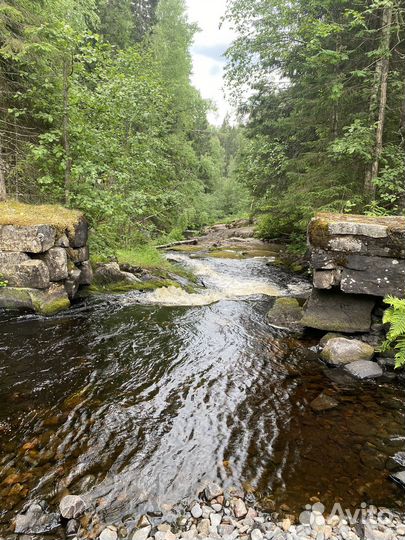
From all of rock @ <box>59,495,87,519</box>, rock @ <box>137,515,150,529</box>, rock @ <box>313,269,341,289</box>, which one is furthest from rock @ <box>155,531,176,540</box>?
rock @ <box>313,269,341,289</box>

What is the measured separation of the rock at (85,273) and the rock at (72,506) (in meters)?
6.83

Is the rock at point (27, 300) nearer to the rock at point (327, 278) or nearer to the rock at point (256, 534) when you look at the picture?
the rock at point (327, 278)

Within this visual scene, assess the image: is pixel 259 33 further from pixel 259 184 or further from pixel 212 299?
pixel 212 299

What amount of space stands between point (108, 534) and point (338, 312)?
228 inches

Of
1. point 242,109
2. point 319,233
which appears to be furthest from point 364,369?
point 242,109

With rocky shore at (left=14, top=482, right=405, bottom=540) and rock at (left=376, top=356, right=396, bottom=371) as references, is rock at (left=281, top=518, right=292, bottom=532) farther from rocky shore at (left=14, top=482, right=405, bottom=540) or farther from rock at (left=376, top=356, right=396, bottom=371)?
rock at (left=376, top=356, right=396, bottom=371)

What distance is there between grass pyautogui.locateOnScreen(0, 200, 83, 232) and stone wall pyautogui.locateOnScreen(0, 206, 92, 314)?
77 millimetres

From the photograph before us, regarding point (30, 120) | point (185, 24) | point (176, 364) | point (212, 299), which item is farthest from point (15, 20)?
point (185, 24)

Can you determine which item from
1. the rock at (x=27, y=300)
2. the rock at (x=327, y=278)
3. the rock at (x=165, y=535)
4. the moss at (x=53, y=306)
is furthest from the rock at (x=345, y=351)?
the rock at (x=27, y=300)

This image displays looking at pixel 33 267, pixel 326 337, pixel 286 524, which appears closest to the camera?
pixel 286 524

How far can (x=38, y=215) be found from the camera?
8156mm

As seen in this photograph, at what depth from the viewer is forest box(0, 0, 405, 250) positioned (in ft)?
28.7

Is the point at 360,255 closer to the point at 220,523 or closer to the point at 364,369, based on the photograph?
the point at 364,369

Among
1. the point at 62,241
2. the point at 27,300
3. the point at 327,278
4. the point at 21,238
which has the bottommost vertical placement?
the point at 27,300
